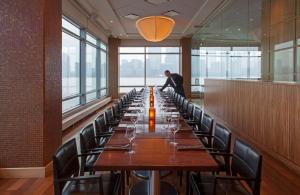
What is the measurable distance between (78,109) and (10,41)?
584 cm

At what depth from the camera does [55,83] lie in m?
4.78

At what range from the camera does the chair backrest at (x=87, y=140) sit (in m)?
3.11

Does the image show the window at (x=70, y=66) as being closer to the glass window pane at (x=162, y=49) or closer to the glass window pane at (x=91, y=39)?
the glass window pane at (x=91, y=39)

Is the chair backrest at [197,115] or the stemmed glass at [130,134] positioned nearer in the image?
the stemmed glass at [130,134]

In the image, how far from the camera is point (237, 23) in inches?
341

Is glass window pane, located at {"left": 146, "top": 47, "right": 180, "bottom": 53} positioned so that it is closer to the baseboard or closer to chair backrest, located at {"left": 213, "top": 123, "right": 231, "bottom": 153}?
the baseboard

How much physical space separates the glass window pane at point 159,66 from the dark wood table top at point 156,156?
1492cm

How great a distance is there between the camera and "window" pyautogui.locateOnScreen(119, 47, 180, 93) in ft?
58.4

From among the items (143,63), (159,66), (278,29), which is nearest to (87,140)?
(278,29)

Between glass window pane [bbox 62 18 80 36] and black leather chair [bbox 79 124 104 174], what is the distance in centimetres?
549

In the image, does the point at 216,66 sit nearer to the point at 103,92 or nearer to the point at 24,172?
the point at 103,92

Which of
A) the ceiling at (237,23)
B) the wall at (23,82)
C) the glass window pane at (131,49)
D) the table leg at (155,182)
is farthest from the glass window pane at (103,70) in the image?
the table leg at (155,182)

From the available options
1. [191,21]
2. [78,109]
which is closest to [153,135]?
[78,109]

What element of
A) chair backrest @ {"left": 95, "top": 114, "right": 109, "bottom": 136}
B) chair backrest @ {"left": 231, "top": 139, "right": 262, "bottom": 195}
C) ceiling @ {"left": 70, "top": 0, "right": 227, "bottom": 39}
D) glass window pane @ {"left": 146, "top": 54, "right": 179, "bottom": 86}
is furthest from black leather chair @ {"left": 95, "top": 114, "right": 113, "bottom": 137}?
glass window pane @ {"left": 146, "top": 54, "right": 179, "bottom": 86}
